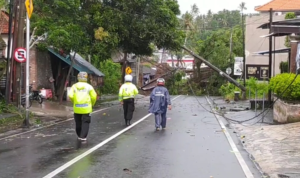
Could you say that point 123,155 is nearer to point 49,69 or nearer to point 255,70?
point 49,69

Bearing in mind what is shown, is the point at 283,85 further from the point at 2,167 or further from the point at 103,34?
the point at 103,34

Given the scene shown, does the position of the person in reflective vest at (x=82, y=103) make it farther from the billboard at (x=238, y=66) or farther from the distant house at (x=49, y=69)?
the billboard at (x=238, y=66)

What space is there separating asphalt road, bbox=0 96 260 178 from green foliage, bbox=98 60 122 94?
34.9 metres

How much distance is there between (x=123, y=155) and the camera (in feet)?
A: 32.7

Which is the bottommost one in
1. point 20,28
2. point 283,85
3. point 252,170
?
point 252,170

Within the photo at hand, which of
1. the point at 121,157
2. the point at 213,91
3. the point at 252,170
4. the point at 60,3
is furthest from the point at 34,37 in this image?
the point at 213,91

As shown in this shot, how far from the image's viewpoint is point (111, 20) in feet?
93.8

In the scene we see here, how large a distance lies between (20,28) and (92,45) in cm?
1010

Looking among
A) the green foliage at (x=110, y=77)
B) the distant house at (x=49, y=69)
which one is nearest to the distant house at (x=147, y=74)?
the green foliage at (x=110, y=77)

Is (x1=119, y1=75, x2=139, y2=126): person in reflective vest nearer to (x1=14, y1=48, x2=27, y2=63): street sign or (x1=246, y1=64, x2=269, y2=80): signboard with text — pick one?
(x1=14, y1=48, x2=27, y2=63): street sign

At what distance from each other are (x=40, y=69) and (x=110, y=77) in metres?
20.1

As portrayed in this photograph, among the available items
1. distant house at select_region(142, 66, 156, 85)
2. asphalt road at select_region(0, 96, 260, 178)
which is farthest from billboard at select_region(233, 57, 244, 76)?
distant house at select_region(142, 66, 156, 85)

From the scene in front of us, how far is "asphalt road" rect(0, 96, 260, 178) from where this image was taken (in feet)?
27.0

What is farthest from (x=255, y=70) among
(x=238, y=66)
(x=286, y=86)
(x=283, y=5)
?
(x=286, y=86)
